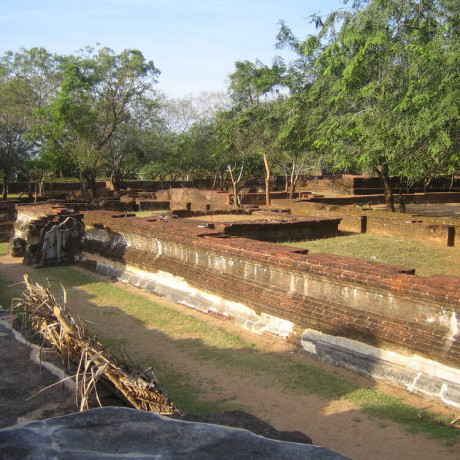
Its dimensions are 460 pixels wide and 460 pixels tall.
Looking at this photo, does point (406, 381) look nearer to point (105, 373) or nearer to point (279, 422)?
point (279, 422)

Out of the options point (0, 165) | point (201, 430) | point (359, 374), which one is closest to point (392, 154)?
point (359, 374)

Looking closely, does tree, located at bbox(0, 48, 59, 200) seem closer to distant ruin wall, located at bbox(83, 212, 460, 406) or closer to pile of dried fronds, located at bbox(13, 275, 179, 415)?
distant ruin wall, located at bbox(83, 212, 460, 406)

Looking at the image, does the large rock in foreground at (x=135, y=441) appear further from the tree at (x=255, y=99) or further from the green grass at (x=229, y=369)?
the tree at (x=255, y=99)

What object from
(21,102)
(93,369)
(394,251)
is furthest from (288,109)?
(21,102)

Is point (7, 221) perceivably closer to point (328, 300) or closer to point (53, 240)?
point (53, 240)

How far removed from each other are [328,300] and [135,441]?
3.98 m

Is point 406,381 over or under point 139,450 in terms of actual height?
under

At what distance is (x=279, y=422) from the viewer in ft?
13.3

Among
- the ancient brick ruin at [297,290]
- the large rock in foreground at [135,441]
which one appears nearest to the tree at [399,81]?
the ancient brick ruin at [297,290]

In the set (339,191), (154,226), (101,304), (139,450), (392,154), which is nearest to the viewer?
(139,450)

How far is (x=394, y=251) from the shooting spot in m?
11.0

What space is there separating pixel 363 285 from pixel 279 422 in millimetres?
1724

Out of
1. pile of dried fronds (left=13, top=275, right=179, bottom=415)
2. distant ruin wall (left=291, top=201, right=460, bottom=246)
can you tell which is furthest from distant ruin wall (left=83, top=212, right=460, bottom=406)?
distant ruin wall (left=291, top=201, right=460, bottom=246)

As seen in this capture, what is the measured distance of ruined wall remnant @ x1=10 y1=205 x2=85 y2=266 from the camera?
10.6m
